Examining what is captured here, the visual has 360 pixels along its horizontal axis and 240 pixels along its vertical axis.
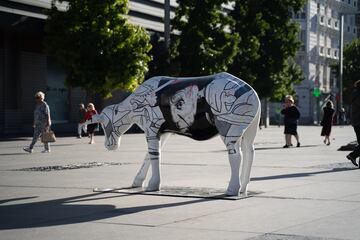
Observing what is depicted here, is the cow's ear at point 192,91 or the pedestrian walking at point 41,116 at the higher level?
the cow's ear at point 192,91

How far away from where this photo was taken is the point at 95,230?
29.7 ft

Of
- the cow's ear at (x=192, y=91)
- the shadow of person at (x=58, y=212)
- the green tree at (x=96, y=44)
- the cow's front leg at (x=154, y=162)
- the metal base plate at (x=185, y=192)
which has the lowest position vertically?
the shadow of person at (x=58, y=212)

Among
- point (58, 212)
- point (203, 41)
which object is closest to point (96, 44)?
point (203, 41)

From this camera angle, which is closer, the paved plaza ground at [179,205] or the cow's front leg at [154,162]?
the paved plaza ground at [179,205]

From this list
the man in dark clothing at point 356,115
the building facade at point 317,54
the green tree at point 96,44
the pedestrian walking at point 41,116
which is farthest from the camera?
the building facade at point 317,54

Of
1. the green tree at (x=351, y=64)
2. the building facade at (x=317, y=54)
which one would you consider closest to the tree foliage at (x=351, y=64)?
the green tree at (x=351, y=64)

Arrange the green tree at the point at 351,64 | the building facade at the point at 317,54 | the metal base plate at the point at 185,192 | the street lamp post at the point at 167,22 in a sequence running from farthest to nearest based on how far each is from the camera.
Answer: the building facade at the point at 317,54 → the green tree at the point at 351,64 → the street lamp post at the point at 167,22 → the metal base plate at the point at 185,192

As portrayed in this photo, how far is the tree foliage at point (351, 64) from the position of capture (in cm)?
8175

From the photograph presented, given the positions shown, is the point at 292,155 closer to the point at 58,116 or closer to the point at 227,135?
the point at 227,135

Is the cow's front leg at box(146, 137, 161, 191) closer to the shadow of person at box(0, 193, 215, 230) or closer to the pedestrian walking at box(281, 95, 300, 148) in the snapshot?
the shadow of person at box(0, 193, 215, 230)

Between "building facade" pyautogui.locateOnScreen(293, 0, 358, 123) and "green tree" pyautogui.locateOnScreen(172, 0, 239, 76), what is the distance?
31.5 metres

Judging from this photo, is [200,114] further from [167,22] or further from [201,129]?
[167,22]

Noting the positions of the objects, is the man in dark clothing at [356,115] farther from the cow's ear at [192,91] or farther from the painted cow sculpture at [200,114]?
the cow's ear at [192,91]

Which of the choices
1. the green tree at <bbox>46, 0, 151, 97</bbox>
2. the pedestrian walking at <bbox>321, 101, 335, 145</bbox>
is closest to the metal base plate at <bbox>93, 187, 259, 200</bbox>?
the pedestrian walking at <bbox>321, 101, 335, 145</bbox>
